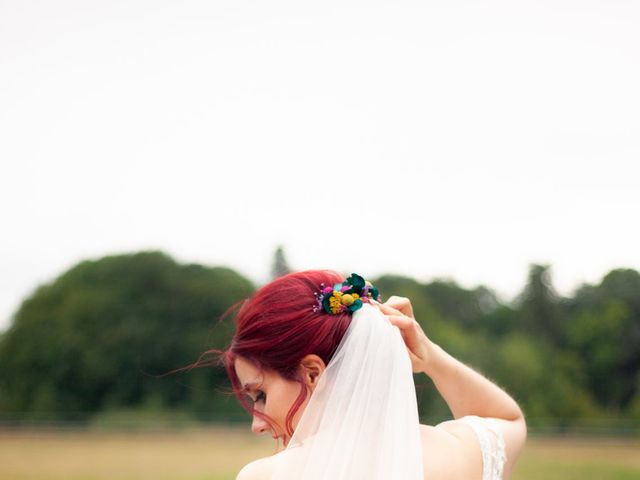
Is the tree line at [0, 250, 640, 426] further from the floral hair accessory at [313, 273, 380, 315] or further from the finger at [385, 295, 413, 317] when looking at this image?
the floral hair accessory at [313, 273, 380, 315]

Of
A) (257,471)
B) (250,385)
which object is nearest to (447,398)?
(250,385)

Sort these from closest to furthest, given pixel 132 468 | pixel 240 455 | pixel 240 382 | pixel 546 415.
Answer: pixel 240 382, pixel 132 468, pixel 240 455, pixel 546 415

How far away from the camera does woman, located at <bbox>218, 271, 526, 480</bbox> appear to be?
1.83 m

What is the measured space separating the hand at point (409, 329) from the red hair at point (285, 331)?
Result: 0.17m

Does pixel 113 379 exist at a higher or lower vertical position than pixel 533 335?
lower

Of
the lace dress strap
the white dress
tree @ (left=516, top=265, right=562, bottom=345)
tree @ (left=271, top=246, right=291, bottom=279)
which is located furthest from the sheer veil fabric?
tree @ (left=271, top=246, right=291, bottom=279)

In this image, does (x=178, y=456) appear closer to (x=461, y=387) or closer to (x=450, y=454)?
(x=461, y=387)

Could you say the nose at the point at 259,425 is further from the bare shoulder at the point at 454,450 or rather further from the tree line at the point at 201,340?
the tree line at the point at 201,340

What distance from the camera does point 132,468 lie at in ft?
68.7

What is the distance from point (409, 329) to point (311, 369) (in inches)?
14.1

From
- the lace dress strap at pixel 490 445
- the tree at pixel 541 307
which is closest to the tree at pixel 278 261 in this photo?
the tree at pixel 541 307

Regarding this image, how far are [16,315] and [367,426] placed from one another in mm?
46644

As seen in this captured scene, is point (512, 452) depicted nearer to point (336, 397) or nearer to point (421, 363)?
point (421, 363)

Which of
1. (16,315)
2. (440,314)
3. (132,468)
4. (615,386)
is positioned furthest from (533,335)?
(16,315)
